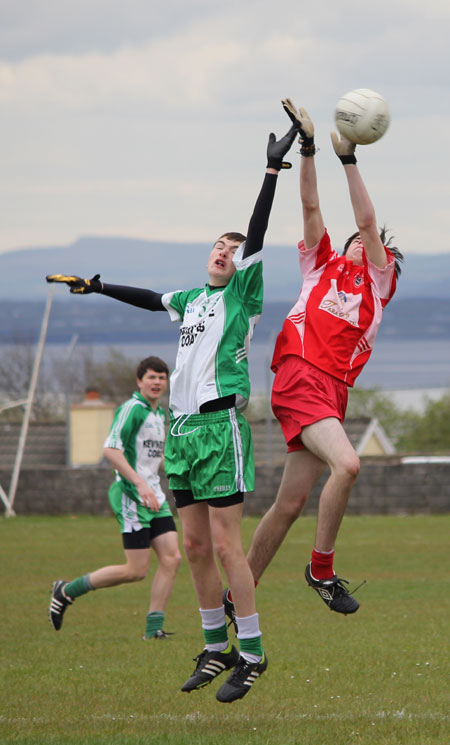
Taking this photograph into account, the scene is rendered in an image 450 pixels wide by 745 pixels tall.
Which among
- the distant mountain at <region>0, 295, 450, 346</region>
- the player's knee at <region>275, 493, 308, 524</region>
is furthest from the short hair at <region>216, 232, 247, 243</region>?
the distant mountain at <region>0, 295, 450, 346</region>

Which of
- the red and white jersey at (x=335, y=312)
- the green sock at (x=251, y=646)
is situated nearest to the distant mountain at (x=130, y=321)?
the red and white jersey at (x=335, y=312)

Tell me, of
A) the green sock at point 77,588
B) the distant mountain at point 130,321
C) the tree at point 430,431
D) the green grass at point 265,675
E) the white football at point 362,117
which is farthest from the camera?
the distant mountain at point 130,321

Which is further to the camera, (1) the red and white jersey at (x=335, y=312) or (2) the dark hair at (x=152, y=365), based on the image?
(2) the dark hair at (x=152, y=365)

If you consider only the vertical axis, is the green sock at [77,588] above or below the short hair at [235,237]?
below

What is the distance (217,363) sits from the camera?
6.44 m

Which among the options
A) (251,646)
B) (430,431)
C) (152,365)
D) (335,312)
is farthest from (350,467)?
(430,431)

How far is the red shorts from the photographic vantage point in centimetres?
676

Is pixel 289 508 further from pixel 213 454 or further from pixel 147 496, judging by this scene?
pixel 147 496

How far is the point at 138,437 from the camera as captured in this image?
10.5m

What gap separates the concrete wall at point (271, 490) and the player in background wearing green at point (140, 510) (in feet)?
34.9

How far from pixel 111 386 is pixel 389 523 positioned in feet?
45.4

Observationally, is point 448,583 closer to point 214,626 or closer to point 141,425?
point 141,425

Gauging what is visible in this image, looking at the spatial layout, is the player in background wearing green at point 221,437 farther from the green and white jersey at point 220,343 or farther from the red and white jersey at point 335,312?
the red and white jersey at point 335,312

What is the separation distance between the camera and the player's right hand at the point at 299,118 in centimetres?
656
